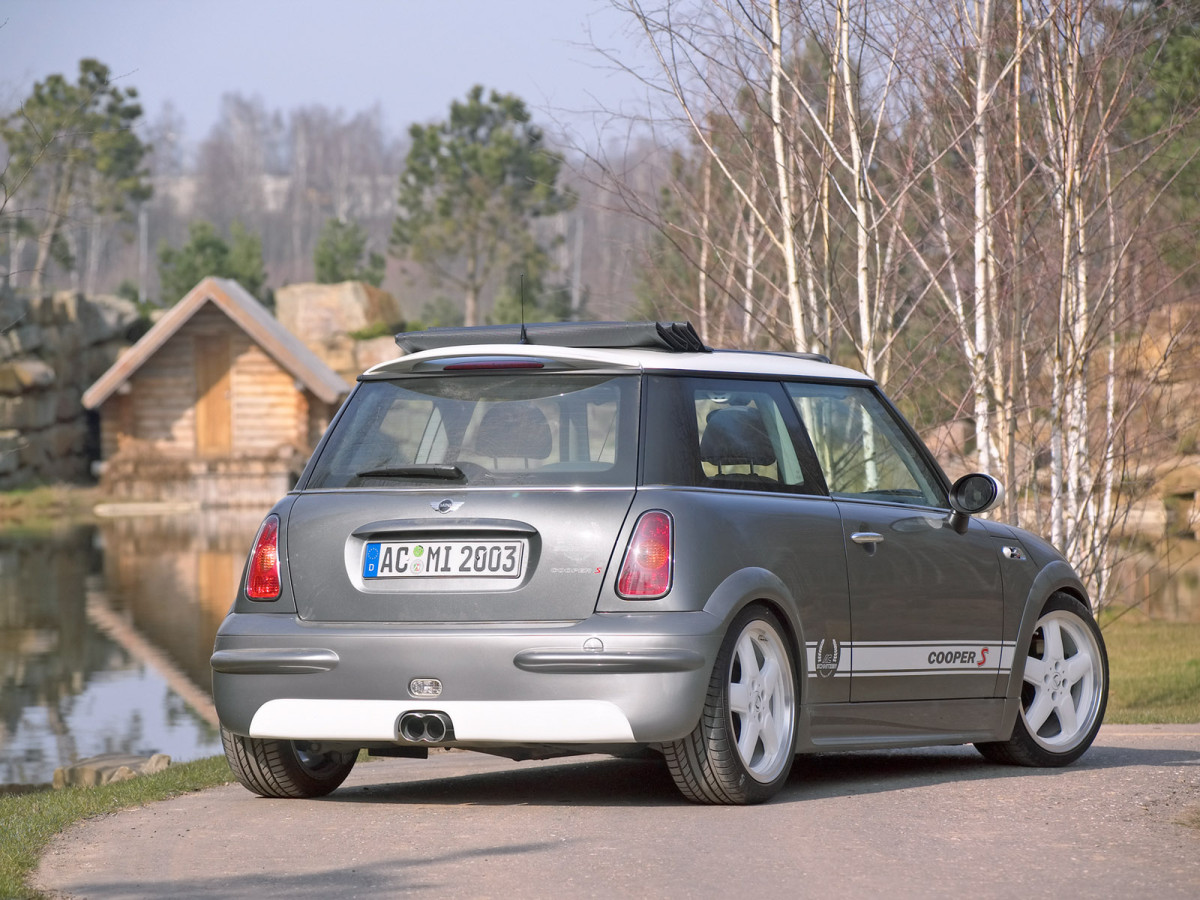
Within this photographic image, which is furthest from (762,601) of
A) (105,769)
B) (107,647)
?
(107,647)

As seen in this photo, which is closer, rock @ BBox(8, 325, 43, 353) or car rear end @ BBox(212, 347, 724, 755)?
car rear end @ BBox(212, 347, 724, 755)

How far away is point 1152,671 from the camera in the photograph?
14141 mm

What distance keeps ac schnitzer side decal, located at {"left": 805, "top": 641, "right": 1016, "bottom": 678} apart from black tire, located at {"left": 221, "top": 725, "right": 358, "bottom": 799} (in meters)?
1.78

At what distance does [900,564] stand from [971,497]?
1.68 ft

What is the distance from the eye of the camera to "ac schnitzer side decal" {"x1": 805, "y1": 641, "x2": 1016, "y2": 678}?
6.92 meters

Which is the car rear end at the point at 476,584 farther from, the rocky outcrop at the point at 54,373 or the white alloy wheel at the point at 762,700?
the rocky outcrop at the point at 54,373

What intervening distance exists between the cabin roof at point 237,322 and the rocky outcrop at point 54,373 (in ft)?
6.30

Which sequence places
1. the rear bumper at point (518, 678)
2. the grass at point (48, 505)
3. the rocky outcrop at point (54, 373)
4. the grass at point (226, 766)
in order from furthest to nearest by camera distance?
1. the rocky outcrop at point (54, 373)
2. the grass at point (48, 505)
3. the grass at point (226, 766)
4. the rear bumper at point (518, 678)

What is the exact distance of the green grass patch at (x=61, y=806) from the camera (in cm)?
574

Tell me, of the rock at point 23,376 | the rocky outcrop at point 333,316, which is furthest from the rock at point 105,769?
the rocky outcrop at point 333,316

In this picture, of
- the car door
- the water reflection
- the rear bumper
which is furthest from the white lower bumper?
the water reflection

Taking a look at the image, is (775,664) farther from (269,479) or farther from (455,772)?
(269,479)

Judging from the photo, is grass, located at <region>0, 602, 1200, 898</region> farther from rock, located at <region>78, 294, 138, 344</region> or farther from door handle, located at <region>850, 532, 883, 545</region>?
rock, located at <region>78, 294, 138, 344</region>

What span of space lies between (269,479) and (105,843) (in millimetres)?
44033
